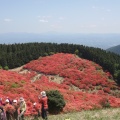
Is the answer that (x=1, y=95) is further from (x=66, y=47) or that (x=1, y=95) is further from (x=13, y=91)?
(x=66, y=47)

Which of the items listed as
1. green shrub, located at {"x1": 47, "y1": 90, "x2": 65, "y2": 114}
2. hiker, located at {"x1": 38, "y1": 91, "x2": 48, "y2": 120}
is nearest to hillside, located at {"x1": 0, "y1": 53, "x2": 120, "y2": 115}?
green shrub, located at {"x1": 47, "y1": 90, "x2": 65, "y2": 114}

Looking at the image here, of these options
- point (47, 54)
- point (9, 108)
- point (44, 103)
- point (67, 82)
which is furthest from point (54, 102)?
point (47, 54)

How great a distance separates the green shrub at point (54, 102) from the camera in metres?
29.4

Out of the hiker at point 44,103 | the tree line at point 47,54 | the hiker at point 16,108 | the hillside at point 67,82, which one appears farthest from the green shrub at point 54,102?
the tree line at point 47,54

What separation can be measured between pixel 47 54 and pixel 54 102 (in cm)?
5202

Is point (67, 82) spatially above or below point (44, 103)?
below

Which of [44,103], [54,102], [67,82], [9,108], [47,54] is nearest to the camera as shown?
[9,108]

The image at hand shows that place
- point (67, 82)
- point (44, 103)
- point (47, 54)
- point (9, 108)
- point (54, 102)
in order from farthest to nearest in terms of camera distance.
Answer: point (47, 54) < point (67, 82) < point (54, 102) < point (44, 103) < point (9, 108)

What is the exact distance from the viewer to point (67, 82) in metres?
56.2

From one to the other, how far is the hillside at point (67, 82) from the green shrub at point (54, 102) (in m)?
1.28

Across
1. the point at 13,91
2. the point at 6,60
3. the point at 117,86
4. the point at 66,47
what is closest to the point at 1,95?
the point at 13,91

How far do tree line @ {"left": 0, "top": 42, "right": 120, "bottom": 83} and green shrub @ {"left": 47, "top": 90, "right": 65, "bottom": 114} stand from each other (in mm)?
34521

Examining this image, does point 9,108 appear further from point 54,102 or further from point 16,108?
point 54,102

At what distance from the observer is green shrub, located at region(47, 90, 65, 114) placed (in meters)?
29.4
